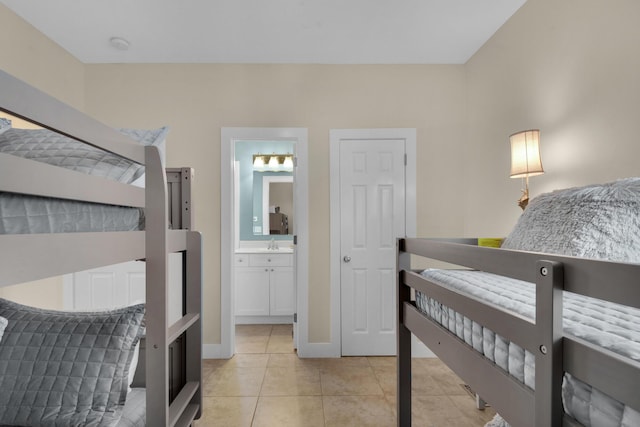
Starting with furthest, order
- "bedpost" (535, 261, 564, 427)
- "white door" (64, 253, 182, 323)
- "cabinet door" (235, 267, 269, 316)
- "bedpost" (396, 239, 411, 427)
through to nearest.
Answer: "cabinet door" (235, 267, 269, 316)
"white door" (64, 253, 182, 323)
"bedpost" (396, 239, 411, 427)
"bedpost" (535, 261, 564, 427)

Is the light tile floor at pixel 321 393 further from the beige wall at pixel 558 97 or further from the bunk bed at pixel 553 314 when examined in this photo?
the beige wall at pixel 558 97

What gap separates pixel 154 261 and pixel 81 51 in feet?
8.56

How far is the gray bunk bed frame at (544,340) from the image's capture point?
1.89 ft

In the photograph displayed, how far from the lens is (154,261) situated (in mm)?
1264

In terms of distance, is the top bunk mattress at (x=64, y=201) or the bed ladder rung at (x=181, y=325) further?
the bed ladder rung at (x=181, y=325)

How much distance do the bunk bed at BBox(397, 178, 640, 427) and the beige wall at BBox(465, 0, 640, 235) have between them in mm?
521

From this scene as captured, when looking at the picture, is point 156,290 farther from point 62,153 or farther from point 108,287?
point 108,287

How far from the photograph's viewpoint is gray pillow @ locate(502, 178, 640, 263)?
3.71ft

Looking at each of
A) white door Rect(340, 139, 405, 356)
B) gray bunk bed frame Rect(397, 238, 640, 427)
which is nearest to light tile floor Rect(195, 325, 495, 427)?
white door Rect(340, 139, 405, 356)

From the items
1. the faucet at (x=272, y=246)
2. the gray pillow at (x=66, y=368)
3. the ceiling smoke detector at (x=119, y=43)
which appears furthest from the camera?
the faucet at (x=272, y=246)

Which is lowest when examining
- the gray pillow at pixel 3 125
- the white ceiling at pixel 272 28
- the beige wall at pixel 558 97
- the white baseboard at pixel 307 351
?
the white baseboard at pixel 307 351

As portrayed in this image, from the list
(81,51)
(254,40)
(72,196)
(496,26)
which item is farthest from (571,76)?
(81,51)

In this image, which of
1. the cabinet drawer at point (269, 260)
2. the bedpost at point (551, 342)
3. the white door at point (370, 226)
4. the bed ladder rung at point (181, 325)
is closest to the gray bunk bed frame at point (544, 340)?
the bedpost at point (551, 342)

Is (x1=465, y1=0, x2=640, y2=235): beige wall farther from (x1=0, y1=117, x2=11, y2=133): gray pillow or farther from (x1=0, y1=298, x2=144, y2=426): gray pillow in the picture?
(x1=0, y1=117, x2=11, y2=133): gray pillow
